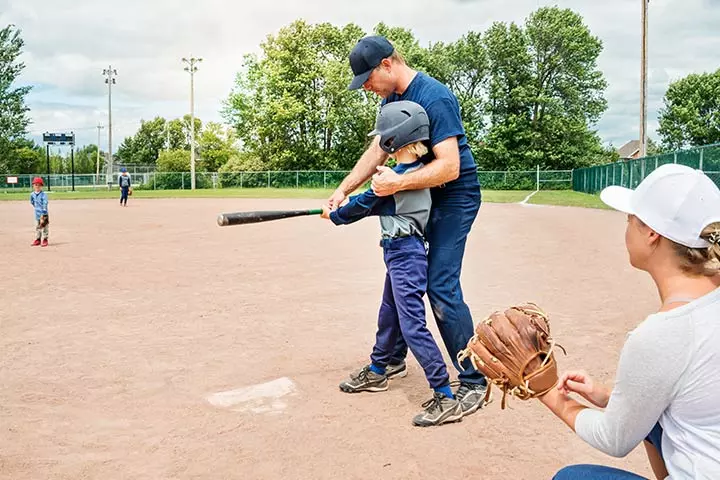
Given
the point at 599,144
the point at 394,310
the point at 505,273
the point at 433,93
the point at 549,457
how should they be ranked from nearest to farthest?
the point at 549,457
the point at 433,93
the point at 394,310
the point at 505,273
the point at 599,144

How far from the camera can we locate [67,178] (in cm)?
6438

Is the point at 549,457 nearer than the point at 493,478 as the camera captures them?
No

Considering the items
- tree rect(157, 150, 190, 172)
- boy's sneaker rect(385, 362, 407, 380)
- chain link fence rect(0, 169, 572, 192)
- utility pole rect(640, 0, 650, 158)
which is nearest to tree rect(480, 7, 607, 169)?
chain link fence rect(0, 169, 572, 192)

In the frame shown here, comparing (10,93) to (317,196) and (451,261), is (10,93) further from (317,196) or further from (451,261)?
(451,261)

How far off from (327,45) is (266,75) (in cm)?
721

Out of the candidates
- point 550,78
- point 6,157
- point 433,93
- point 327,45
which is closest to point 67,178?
point 6,157

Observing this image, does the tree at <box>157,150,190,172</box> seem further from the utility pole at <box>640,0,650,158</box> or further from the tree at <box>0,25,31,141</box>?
the utility pole at <box>640,0,650,158</box>

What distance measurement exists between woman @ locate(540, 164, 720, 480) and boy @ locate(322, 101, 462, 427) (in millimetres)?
2055

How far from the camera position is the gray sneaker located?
4234mm

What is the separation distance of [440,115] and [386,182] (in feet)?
1.72

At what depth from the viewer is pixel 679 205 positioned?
190 cm

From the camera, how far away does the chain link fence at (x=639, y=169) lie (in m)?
19.9

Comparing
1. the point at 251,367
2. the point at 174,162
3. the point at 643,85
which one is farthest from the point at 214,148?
the point at 251,367

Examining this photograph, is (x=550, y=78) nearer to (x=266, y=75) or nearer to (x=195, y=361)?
(x=266, y=75)
